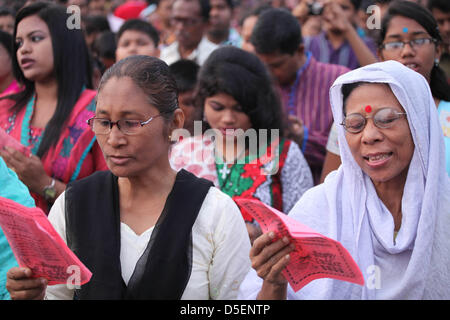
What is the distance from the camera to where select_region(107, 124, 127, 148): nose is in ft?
7.52

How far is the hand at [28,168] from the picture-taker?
326 cm

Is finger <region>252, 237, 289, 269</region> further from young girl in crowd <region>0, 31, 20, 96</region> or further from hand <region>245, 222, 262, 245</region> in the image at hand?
young girl in crowd <region>0, 31, 20, 96</region>

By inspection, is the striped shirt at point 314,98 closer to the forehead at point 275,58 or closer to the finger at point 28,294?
the forehead at point 275,58

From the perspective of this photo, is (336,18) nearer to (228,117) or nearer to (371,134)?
(228,117)

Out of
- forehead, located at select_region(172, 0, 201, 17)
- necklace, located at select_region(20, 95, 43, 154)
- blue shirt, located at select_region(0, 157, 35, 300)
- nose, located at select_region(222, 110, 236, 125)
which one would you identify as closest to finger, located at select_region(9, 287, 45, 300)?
blue shirt, located at select_region(0, 157, 35, 300)

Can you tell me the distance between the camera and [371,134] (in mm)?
2309

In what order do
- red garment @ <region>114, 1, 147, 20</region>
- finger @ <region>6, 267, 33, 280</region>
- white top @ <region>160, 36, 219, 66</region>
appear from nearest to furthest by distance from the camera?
finger @ <region>6, 267, 33, 280</region>, white top @ <region>160, 36, 219, 66</region>, red garment @ <region>114, 1, 147, 20</region>

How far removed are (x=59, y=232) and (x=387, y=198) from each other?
1369mm

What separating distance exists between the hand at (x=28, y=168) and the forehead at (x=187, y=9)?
3.20 meters

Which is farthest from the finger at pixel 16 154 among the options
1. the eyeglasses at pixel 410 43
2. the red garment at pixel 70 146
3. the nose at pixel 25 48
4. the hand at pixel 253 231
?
the eyeglasses at pixel 410 43

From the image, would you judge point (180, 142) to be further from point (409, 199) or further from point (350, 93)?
point (409, 199)

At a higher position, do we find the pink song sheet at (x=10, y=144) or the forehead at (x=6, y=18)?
the forehead at (x=6, y=18)

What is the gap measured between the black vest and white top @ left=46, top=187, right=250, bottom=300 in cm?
3

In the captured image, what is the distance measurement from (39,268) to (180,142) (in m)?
1.72
